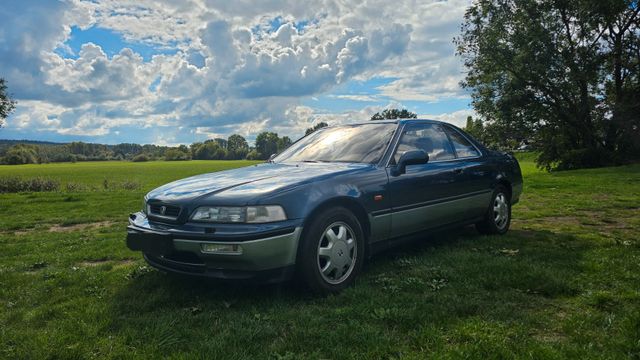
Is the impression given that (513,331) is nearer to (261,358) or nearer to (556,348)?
(556,348)

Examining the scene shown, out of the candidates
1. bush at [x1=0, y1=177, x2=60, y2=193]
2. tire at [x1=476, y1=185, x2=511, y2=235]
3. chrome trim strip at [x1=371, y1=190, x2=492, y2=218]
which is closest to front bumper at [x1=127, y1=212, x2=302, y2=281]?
chrome trim strip at [x1=371, y1=190, x2=492, y2=218]

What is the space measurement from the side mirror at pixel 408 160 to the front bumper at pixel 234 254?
4.58 ft

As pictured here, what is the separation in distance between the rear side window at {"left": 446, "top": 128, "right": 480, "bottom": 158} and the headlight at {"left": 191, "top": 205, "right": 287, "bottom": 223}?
3038 millimetres

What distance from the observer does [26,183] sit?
62.5 ft

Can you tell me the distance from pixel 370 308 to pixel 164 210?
1.93 m

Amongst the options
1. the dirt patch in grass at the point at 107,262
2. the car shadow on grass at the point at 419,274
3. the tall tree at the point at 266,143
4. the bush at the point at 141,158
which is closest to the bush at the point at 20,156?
the bush at the point at 141,158

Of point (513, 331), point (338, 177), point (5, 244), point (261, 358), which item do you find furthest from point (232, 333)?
point (5, 244)

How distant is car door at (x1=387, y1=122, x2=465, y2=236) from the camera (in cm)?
457

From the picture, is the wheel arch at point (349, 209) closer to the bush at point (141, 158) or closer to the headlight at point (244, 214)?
the headlight at point (244, 214)

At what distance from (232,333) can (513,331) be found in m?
1.88

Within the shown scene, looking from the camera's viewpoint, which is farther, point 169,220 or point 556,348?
point 169,220

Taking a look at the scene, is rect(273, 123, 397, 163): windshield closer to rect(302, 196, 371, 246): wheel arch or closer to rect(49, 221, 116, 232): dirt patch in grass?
rect(302, 196, 371, 246): wheel arch

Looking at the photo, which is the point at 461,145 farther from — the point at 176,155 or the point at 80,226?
the point at 176,155

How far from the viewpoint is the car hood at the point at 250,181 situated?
3.72m
